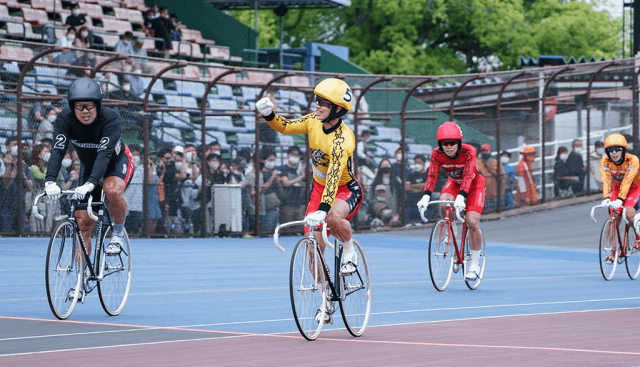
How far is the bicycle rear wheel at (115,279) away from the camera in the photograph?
30.7 ft

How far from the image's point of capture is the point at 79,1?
1117 inches

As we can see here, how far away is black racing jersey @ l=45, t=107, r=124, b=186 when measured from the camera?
8.84 m

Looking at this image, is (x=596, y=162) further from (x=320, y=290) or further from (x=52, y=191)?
(x=52, y=191)

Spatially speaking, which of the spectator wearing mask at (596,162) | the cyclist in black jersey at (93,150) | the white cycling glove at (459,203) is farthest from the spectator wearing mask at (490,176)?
the cyclist in black jersey at (93,150)

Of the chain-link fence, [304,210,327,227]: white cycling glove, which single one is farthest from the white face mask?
[304,210,327,227]: white cycling glove

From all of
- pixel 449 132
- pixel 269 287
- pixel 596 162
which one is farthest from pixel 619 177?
pixel 596 162

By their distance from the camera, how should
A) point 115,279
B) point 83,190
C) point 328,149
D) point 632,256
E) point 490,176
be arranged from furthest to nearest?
1. point 490,176
2. point 632,256
3. point 115,279
4. point 83,190
5. point 328,149

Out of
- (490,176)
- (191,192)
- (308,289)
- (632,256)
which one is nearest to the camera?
(308,289)

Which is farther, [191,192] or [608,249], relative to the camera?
[191,192]

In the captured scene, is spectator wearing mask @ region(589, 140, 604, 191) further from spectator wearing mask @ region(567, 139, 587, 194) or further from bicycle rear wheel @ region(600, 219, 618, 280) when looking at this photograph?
bicycle rear wheel @ region(600, 219, 618, 280)

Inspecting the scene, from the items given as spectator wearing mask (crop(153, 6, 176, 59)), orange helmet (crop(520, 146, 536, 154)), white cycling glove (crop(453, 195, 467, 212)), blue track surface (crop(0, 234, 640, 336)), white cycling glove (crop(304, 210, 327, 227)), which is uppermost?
spectator wearing mask (crop(153, 6, 176, 59))

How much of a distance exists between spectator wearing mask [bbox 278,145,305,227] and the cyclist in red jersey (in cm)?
906

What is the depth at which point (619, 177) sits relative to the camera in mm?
13773

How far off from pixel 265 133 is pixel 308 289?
13.6 meters
